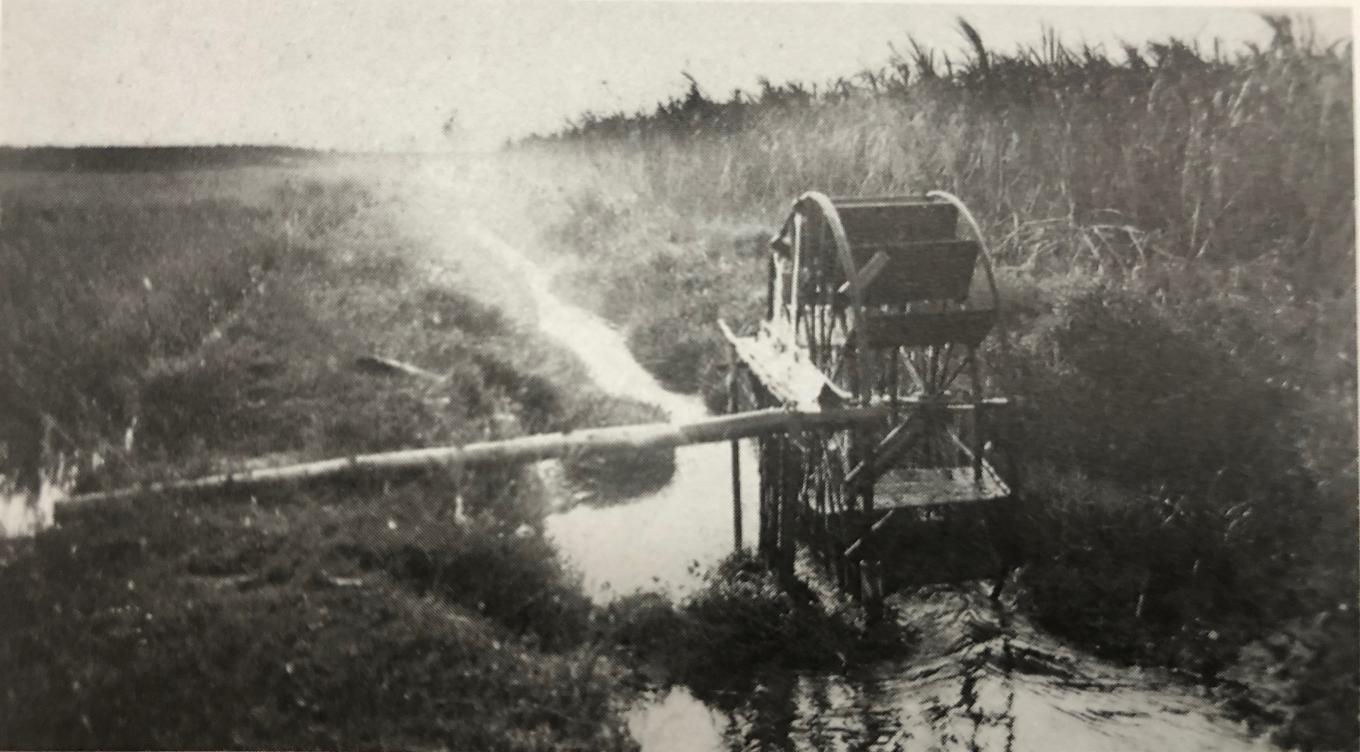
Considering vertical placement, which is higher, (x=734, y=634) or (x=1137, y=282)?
(x=1137, y=282)

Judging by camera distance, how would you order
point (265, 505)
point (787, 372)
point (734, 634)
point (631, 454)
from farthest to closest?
point (787, 372) → point (734, 634) → point (631, 454) → point (265, 505)

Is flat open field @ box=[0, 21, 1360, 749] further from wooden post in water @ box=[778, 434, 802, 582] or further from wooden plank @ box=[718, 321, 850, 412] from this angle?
wooden plank @ box=[718, 321, 850, 412]

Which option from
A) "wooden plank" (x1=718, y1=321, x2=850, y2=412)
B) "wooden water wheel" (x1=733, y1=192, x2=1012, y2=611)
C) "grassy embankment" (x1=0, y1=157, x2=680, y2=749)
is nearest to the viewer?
"grassy embankment" (x1=0, y1=157, x2=680, y2=749)

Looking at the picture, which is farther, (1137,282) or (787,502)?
(1137,282)

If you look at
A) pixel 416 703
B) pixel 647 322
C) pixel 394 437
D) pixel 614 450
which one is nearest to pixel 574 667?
pixel 416 703

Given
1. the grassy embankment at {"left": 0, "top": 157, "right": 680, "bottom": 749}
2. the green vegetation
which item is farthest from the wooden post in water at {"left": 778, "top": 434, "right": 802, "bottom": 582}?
the grassy embankment at {"left": 0, "top": 157, "right": 680, "bottom": 749}

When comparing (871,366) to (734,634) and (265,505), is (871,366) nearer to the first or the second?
(734,634)

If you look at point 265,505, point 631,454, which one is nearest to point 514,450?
point 631,454

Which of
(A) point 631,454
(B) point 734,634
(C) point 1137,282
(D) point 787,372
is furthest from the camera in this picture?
(C) point 1137,282
